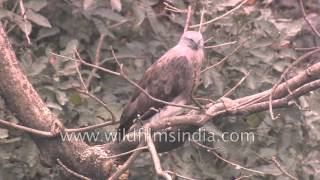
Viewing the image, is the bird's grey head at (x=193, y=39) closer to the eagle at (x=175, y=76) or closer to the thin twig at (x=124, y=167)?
the eagle at (x=175, y=76)

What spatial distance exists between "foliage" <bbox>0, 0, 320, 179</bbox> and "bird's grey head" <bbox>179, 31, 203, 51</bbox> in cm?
31

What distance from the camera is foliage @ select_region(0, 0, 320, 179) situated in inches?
169

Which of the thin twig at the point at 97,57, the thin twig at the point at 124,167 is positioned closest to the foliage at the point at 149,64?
the thin twig at the point at 97,57

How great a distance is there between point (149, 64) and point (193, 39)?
0.68 meters

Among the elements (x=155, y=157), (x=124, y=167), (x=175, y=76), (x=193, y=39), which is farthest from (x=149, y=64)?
(x=155, y=157)

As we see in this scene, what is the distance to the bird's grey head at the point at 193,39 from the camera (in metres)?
4.06

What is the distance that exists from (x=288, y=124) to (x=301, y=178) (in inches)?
13.5

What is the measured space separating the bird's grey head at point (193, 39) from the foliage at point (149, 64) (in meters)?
0.31

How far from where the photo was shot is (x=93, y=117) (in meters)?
4.30

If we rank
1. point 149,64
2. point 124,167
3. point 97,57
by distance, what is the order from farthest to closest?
point 149,64 < point 97,57 < point 124,167

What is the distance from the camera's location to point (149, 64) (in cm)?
471

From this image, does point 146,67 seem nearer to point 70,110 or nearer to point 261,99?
point 70,110

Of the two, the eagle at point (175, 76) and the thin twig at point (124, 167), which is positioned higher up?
the eagle at point (175, 76)

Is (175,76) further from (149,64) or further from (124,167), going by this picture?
(124,167)
